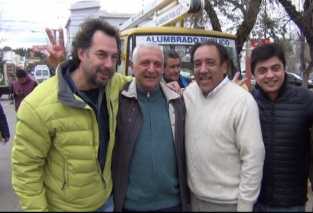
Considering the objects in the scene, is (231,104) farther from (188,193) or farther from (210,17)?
(210,17)

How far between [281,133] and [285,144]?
0.23ft

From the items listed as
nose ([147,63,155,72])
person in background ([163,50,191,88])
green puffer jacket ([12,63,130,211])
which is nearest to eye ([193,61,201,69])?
nose ([147,63,155,72])

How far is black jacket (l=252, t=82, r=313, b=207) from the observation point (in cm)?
310

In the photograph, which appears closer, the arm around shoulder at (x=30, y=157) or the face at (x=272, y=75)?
the arm around shoulder at (x=30, y=157)

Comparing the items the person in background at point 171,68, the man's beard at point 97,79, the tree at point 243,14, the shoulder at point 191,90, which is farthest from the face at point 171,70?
the tree at point 243,14

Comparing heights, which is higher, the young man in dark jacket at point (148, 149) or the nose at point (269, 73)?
the nose at point (269, 73)

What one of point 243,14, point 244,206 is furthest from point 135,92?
point 243,14

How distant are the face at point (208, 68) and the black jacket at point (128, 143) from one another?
0.68 ft

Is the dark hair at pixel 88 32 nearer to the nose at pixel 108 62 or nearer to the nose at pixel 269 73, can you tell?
the nose at pixel 108 62

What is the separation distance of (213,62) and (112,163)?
0.85m

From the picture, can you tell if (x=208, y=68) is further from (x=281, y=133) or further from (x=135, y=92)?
(x=281, y=133)

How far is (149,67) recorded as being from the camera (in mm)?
3145

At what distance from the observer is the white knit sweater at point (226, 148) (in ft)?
9.63

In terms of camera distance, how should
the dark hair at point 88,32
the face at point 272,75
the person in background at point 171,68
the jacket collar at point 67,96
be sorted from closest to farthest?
the jacket collar at point 67,96 < the dark hair at point 88,32 < the face at point 272,75 < the person in background at point 171,68
